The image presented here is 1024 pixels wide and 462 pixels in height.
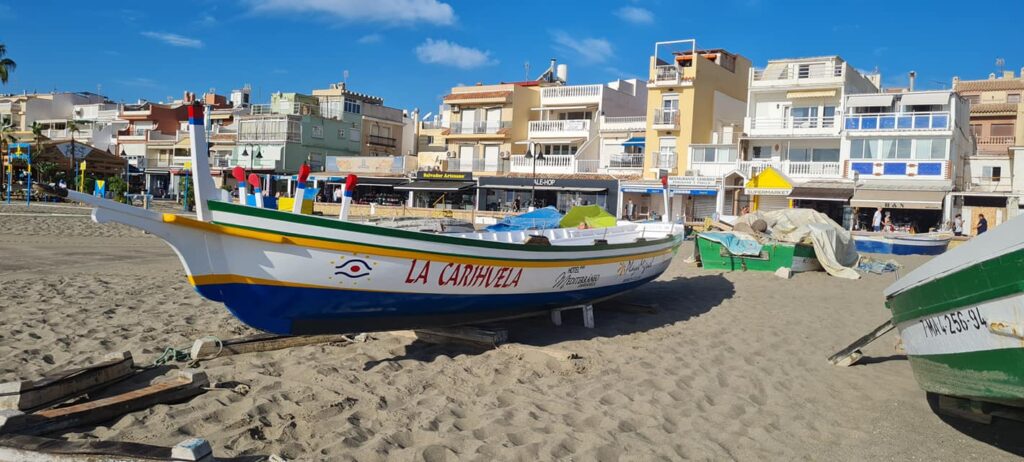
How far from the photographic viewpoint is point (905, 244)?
79.8 feet

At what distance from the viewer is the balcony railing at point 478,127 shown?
A: 4794cm

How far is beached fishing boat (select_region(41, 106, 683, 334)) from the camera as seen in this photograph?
212 inches

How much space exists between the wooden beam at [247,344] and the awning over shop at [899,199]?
3057cm

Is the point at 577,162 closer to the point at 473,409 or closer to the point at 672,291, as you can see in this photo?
the point at 672,291

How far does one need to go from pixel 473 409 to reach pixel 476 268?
189 cm

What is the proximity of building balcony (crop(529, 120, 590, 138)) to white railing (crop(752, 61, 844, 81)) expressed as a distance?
10955 mm

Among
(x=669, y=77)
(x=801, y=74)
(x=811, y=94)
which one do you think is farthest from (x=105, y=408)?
(x=801, y=74)

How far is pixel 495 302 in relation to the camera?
760 centimetres

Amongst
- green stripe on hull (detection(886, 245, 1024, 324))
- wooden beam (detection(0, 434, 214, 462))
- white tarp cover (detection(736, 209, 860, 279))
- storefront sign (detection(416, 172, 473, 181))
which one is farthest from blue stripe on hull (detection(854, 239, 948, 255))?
storefront sign (detection(416, 172, 473, 181))

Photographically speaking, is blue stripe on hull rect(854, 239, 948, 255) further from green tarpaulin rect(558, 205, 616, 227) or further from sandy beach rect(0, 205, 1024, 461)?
sandy beach rect(0, 205, 1024, 461)

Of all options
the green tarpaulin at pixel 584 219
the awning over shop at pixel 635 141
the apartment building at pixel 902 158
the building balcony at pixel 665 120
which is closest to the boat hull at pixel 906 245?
the apartment building at pixel 902 158

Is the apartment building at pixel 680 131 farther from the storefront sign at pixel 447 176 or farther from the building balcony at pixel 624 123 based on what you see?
the storefront sign at pixel 447 176

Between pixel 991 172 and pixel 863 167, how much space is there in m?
9.02

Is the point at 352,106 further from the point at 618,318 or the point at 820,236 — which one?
the point at 618,318
